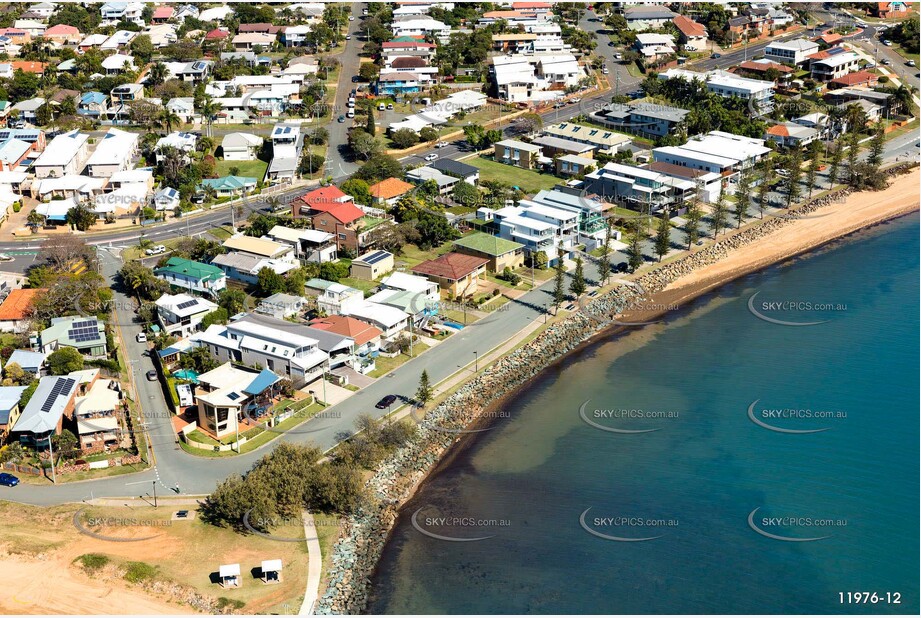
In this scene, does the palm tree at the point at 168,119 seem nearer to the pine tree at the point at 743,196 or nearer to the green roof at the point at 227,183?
the green roof at the point at 227,183

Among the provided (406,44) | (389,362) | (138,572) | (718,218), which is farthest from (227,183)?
(138,572)

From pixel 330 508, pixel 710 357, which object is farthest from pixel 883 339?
pixel 330 508

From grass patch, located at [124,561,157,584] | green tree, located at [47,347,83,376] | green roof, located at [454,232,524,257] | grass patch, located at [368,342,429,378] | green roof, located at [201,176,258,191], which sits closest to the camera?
grass patch, located at [124,561,157,584]

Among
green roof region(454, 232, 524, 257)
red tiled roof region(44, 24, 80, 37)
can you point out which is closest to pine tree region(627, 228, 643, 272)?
green roof region(454, 232, 524, 257)

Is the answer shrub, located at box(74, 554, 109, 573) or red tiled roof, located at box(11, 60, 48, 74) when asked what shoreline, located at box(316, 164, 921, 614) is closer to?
shrub, located at box(74, 554, 109, 573)

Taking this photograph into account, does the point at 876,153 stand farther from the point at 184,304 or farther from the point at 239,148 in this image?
the point at 184,304

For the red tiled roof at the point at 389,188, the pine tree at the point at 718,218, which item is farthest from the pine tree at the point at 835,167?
the red tiled roof at the point at 389,188

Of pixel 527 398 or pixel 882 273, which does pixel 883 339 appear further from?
pixel 527 398
